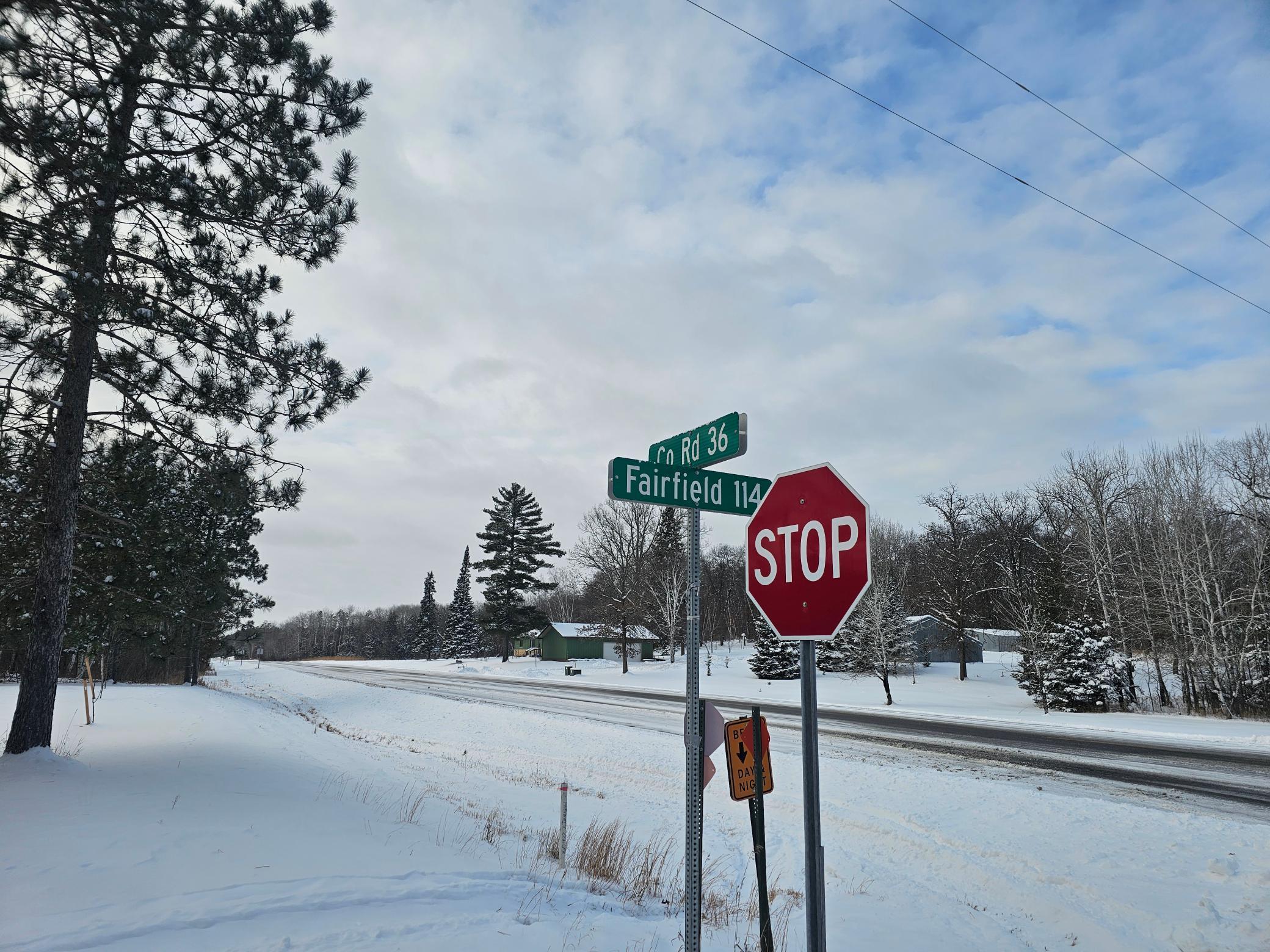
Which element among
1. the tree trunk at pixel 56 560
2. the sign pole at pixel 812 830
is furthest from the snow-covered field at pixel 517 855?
Result: the sign pole at pixel 812 830

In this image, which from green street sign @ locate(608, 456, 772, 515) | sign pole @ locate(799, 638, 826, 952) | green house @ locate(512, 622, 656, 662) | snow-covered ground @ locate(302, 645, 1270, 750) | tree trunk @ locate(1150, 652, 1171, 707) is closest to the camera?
sign pole @ locate(799, 638, 826, 952)

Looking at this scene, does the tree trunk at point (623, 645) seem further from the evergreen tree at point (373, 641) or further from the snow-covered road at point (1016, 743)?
the evergreen tree at point (373, 641)

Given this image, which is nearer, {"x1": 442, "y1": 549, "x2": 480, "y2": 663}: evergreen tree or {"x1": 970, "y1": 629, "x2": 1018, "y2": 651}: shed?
{"x1": 970, "y1": 629, "x2": 1018, "y2": 651}: shed

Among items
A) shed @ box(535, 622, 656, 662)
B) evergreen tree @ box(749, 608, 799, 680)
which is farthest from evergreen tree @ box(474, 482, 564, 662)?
evergreen tree @ box(749, 608, 799, 680)

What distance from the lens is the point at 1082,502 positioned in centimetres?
3117

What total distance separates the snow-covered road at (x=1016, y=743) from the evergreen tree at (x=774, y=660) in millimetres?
8063

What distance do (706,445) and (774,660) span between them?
33533 mm

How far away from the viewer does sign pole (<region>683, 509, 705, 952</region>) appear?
335cm

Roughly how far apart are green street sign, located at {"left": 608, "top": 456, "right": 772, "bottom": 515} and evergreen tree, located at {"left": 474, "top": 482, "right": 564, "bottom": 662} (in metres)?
53.9

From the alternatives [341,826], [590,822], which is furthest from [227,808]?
[590,822]

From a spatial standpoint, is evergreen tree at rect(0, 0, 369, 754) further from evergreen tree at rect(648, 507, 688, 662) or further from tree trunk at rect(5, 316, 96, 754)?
evergreen tree at rect(648, 507, 688, 662)

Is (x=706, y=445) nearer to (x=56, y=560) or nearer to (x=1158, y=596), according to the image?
(x=56, y=560)

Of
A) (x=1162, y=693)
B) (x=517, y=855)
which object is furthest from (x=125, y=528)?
(x=1162, y=693)

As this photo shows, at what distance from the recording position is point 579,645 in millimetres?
57156
